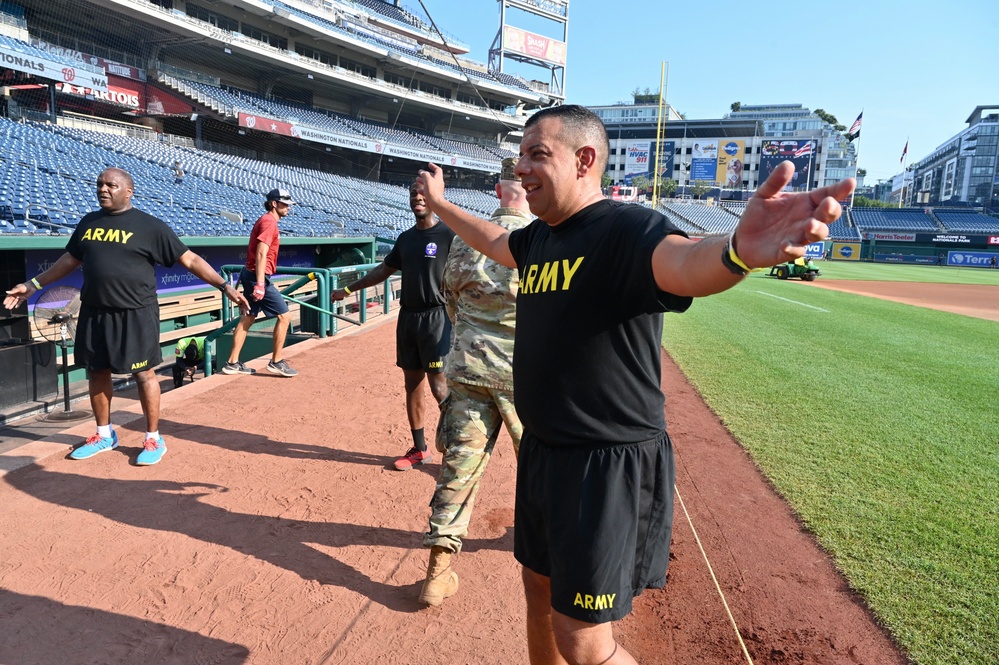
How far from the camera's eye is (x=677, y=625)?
9.37 ft

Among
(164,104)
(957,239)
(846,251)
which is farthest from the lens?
(846,251)

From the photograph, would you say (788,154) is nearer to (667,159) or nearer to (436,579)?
(667,159)

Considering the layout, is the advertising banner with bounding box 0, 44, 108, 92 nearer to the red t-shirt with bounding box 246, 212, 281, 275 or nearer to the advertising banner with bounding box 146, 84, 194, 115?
the advertising banner with bounding box 146, 84, 194, 115

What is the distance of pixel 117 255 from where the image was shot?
432 cm

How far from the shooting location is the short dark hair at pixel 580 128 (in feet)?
6.22

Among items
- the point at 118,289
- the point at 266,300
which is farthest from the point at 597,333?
the point at 266,300

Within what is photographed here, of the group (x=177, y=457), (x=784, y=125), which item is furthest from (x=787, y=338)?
(x=784, y=125)

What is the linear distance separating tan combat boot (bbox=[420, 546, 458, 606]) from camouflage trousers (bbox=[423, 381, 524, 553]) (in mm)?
49

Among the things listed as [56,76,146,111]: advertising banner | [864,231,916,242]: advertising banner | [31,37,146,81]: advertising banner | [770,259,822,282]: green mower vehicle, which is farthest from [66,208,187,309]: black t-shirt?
[864,231,916,242]: advertising banner

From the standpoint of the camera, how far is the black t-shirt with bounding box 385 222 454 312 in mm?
4371

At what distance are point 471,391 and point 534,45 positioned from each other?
188 ft

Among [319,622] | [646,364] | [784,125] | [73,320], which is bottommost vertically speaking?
[319,622]

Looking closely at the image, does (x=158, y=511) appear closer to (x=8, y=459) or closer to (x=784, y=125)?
(x=8, y=459)

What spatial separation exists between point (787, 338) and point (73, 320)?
422 inches
